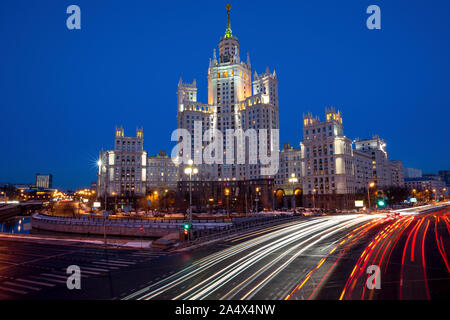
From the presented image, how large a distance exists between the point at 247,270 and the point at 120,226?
45140 mm

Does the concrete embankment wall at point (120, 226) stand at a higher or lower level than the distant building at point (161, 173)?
lower

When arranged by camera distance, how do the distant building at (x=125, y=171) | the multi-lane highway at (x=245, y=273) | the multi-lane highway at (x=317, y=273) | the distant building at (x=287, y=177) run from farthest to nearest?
the distant building at (x=125, y=171) < the distant building at (x=287, y=177) < the multi-lane highway at (x=245, y=273) < the multi-lane highway at (x=317, y=273)

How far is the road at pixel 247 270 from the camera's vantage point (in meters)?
16.0

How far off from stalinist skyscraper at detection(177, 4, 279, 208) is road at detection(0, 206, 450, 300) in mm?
107126

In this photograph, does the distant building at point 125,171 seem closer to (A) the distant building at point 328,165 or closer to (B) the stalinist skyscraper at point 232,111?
(B) the stalinist skyscraper at point 232,111

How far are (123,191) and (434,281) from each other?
15038 centimetres

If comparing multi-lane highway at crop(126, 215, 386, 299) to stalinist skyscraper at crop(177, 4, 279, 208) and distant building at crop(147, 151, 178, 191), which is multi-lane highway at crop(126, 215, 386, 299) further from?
distant building at crop(147, 151, 178, 191)

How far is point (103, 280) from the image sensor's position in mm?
19766

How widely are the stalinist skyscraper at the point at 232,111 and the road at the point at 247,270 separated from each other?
107 metres

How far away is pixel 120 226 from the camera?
192ft

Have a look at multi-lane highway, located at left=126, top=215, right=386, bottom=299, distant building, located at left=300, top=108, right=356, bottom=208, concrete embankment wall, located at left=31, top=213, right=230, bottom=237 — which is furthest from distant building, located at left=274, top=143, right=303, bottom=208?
multi-lane highway, located at left=126, top=215, right=386, bottom=299

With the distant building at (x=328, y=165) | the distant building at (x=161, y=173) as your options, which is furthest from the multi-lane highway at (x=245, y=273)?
the distant building at (x=161, y=173)

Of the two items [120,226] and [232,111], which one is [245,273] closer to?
[120,226]
